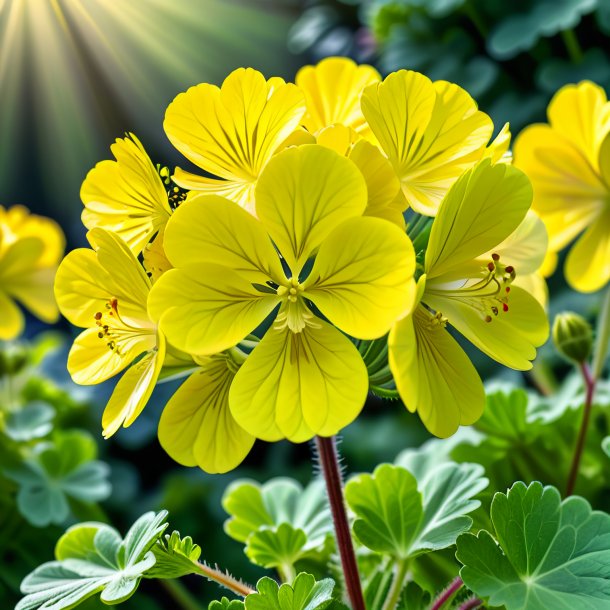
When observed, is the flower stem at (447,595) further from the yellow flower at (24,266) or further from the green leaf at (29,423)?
the yellow flower at (24,266)

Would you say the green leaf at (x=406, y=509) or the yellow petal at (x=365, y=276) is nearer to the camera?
the yellow petal at (x=365, y=276)

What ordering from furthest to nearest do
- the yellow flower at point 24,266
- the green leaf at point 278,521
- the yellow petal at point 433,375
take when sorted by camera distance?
1. the yellow flower at point 24,266
2. the green leaf at point 278,521
3. the yellow petal at point 433,375

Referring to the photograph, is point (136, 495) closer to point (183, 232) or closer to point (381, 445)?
point (381, 445)

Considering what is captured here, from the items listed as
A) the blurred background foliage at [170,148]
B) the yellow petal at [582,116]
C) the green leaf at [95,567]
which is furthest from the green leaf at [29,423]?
the yellow petal at [582,116]

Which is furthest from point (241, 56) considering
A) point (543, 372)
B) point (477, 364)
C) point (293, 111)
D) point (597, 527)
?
point (597, 527)

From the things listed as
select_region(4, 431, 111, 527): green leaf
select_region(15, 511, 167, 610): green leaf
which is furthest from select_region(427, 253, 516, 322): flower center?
select_region(4, 431, 111, 527): green leaf

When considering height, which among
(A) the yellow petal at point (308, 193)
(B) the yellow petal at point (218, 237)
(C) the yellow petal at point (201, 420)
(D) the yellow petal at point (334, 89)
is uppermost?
(D) the yellow petal at point (334, 89)

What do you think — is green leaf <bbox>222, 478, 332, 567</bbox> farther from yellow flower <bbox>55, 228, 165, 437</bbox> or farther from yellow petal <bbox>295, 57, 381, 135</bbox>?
yellow petal <bbox>295, 57, 381, 135</bbox>
